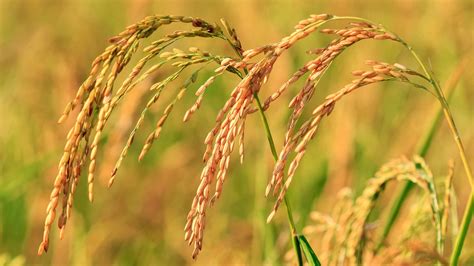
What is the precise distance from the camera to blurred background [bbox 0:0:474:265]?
11.4 ft

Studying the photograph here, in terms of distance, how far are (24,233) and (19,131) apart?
0.99 metres

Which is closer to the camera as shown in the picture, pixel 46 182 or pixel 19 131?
pixel 46 182

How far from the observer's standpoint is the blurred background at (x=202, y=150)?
11.4ft

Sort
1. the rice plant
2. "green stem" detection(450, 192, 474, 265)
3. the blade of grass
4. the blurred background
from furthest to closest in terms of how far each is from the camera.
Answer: the blurred background, the blade of grass, "green stem" detection(450, 192, 474, 265), the rice plant

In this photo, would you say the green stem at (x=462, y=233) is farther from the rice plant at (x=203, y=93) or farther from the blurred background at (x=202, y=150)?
the blurred background at (x=202, y=150)

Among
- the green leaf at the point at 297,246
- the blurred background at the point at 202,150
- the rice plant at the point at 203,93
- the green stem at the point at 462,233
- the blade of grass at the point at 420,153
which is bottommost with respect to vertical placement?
the blurred background at the point at 202,150

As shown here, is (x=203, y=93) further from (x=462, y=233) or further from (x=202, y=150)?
(x=202, y=150)

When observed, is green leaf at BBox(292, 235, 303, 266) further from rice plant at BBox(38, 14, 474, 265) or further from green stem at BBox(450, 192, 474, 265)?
green stem at BBox(450, 192, 474, 265)

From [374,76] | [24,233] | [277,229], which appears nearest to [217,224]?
[277,229]

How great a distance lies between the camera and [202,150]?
5.37m

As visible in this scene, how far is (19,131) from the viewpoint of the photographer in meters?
4.57

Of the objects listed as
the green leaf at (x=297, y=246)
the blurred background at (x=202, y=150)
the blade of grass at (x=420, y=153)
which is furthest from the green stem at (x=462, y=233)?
the blurred background at (x=202, y=150)

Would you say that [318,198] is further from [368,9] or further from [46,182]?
[368,9]

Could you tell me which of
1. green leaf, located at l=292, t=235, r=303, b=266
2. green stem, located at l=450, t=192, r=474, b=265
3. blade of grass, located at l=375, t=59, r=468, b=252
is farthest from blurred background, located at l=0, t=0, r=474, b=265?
green stem, located at l=450, t=192, r=474, b=265
